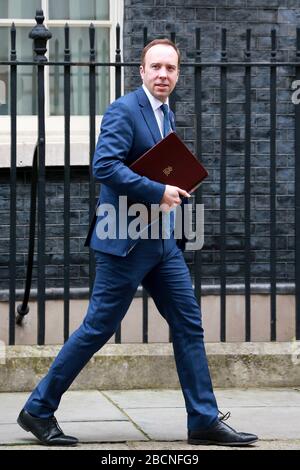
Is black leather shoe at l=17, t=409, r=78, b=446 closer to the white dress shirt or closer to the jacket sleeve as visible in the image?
the jacket sleeve

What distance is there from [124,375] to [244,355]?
78 cm

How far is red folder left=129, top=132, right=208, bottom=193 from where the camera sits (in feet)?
19.7

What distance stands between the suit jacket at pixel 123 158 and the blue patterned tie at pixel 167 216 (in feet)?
Answer: 0.31

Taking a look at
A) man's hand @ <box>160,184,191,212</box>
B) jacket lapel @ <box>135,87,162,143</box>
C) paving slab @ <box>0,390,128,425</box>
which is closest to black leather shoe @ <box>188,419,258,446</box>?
paving slab @ <box>0,390,128,425</box>

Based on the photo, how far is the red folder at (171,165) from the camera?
6.00 m

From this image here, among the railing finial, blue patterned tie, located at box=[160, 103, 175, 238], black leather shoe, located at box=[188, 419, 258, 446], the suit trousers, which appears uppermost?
the railing finial

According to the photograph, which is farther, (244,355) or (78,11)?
(78,11)

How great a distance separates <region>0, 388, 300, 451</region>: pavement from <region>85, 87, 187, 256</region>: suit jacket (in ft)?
3.23

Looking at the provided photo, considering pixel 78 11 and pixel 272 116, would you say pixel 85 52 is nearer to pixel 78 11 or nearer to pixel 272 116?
pixel 78 11

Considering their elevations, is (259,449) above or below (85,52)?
below

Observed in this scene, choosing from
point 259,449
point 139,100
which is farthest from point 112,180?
point 259,449

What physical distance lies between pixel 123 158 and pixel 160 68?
1.63 ft

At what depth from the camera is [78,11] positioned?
31.3ft

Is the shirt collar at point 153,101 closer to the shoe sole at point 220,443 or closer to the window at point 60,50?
the shoe sole at point 220,443
